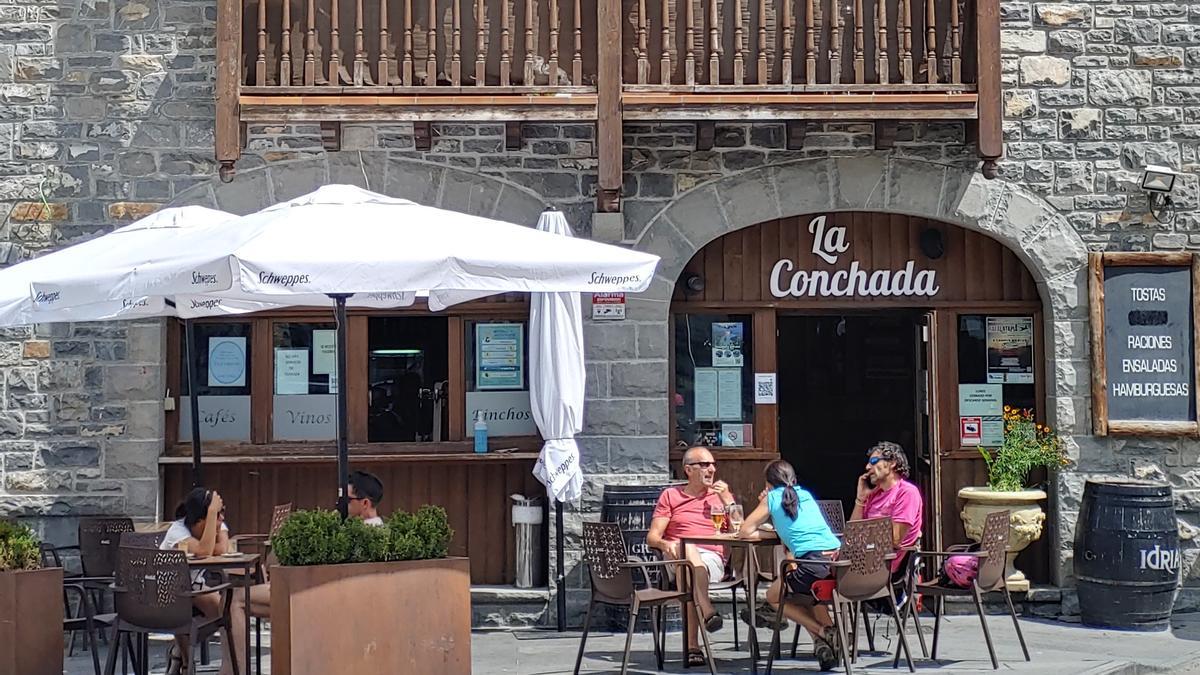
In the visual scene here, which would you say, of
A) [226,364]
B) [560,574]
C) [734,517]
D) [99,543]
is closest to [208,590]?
[99,543]

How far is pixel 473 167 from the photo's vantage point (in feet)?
35.5

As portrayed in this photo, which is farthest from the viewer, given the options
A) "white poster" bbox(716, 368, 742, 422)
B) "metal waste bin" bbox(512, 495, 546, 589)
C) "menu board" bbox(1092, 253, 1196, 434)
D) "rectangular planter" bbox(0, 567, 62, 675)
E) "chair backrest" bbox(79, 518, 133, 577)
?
"white poster" bbox(716, 368, 742, 422)

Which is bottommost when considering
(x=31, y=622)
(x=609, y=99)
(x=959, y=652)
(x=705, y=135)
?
(x=959, y=652)

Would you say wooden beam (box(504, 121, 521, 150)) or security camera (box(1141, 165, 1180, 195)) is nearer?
wooden beam (box(504, 121, 521, 150))

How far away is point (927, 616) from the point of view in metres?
10.9

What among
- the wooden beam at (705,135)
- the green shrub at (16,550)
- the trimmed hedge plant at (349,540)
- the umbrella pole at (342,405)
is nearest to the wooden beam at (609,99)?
the wooden beam at (705,135)

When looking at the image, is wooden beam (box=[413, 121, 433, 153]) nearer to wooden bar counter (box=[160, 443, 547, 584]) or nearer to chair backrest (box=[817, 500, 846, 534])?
wooden bar counter (box=[160, 443, 547, 584])

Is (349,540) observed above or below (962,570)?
above

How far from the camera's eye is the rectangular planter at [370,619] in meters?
6.90

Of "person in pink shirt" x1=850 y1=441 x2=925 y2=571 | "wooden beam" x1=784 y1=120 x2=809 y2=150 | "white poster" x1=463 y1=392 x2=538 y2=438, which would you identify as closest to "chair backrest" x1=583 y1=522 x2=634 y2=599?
"person in pink shirt" x1=850 y1=441 x2=925 y2=571

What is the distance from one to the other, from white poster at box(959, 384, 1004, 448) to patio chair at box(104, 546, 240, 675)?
6.28 m

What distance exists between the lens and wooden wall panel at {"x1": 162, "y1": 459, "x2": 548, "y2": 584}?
10.9 metres

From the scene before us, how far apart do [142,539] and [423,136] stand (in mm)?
3699

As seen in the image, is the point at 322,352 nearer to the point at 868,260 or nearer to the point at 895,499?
the point at 868,260
